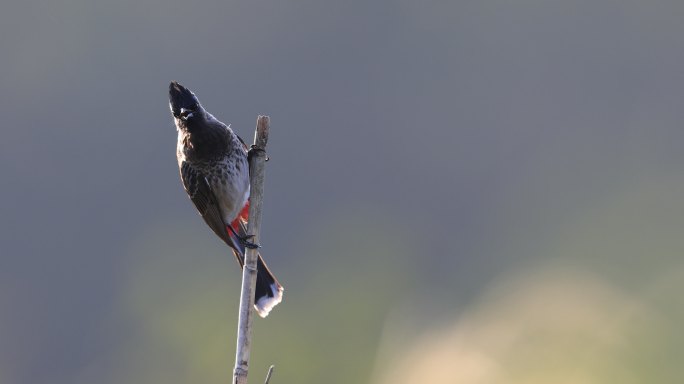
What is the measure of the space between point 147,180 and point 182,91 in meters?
67.4

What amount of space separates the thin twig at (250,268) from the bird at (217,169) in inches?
44.2

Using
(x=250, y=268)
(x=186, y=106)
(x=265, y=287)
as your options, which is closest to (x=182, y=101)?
(x=186, y=106)

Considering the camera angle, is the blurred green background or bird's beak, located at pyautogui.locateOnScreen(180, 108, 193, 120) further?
the blurred green background

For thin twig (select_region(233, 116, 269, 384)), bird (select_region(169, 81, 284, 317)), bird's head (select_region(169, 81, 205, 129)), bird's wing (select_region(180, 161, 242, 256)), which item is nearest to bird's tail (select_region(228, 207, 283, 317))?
bird (select_region(169, 81, 284, 317))

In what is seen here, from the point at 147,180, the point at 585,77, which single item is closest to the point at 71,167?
the point at 147,180

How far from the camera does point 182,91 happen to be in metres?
7.17

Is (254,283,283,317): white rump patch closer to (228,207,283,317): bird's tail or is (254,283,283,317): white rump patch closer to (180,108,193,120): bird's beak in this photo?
(228,207,283,317): bird's tail

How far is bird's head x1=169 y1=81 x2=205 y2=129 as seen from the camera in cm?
718

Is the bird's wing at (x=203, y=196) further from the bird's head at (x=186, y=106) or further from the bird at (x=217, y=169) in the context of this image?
the bird's head at (x=186, y=106)

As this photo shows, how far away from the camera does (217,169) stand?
23.6ft

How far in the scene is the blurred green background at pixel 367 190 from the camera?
3438 centimetres

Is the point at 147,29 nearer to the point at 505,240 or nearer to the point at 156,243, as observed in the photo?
the point at 156,243

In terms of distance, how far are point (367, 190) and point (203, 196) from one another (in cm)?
6565

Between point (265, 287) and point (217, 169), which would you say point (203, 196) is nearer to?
point (217, 169)
